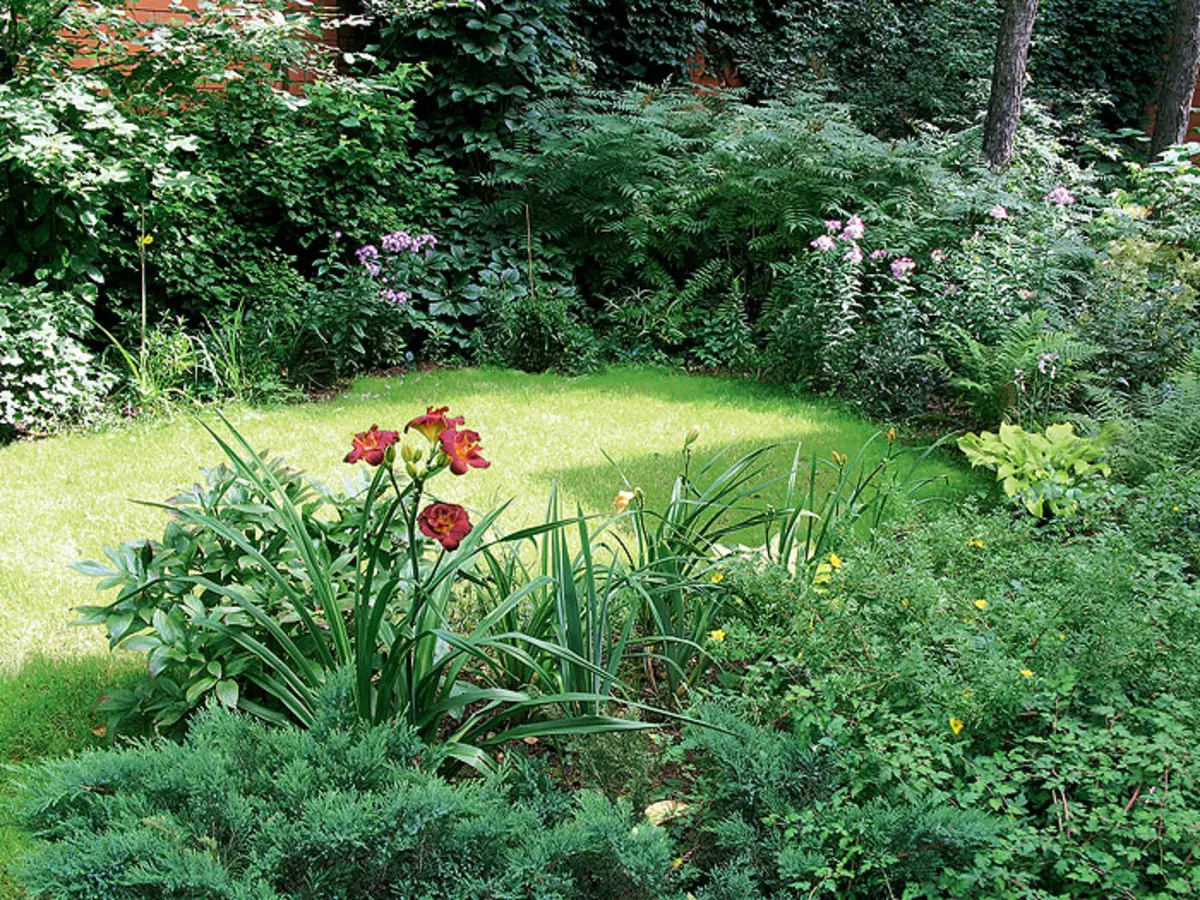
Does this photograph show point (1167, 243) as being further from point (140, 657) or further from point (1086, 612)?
point (140, 657)

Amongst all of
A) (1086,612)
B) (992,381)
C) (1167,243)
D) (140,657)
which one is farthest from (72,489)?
(1167,243)

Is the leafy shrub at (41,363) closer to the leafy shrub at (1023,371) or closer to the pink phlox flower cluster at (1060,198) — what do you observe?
the leafy shrub at (1023,371)

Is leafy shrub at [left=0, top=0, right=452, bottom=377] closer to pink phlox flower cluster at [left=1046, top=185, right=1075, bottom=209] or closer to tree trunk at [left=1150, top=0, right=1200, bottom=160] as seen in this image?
pink phlox flower cluster at [left=1046, top=185, right=1075, bottom=209]

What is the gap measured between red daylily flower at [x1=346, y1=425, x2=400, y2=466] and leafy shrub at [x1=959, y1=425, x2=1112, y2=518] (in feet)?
8.96

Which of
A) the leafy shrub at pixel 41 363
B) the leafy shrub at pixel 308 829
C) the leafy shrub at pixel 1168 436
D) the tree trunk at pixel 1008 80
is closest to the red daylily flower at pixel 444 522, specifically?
the leafy shrub at pixel 308 829

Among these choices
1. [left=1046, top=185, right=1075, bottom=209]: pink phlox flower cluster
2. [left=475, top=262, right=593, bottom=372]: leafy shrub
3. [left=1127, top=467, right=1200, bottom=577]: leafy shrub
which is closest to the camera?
[left=1127, top=467, right=1200, bottom=577]: leafy shrub

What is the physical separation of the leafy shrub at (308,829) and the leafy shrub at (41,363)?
3870 mm

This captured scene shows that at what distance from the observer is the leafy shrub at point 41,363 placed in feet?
16.7

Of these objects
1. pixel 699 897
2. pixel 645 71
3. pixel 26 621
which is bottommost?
pixel 26 621

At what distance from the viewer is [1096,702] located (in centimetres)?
224

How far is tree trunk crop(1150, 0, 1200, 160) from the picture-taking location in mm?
11312

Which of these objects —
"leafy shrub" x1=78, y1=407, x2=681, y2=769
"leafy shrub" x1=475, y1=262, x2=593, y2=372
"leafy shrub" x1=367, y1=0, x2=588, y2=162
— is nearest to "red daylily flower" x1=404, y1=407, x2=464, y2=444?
"leafy shrub" x1=78, y1=407, x2=681, y2=769

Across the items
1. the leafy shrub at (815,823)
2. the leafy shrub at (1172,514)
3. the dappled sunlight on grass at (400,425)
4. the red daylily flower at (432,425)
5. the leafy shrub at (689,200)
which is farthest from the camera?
the leafy shrub at (689,200)

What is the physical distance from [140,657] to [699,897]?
196cm
